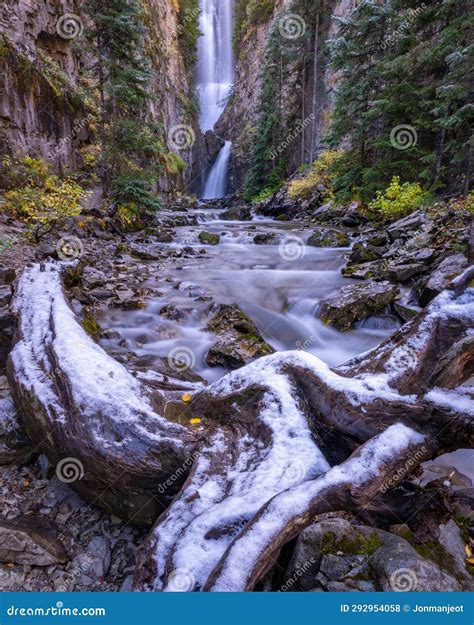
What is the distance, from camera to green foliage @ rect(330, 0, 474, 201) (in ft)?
28.5

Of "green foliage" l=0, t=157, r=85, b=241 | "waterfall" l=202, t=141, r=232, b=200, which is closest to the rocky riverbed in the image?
"green foliage" l=0, t=157, r=85, b=241

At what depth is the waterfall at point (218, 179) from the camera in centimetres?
3838

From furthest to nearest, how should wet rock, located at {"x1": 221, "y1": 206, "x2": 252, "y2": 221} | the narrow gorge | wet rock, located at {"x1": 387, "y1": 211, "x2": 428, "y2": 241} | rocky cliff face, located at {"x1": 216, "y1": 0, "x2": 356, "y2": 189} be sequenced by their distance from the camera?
1. rocky cliff face, located at {"x1": 216, "y1": 0, "x2": 356, "y2": 189}
2. wet rock, located at {"x1": 221, "y1": 206, "x2": 252, "y2": 221}
3. wet rock, located at {"x1": 387, "y1": 211, "x2": 428, "y2": 241}
4. the narrow gorge

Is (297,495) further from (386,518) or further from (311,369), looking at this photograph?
(311,369)

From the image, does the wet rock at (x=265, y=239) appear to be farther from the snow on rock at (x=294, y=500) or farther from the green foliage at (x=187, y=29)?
the green foliage at (x=187, y=29)

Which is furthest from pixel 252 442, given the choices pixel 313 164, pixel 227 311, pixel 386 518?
pixel 313 164

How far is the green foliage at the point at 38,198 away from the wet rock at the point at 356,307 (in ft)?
19.8

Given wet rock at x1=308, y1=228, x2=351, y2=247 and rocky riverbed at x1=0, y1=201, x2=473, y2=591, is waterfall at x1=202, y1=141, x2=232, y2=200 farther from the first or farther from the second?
wet rock at x1=308, y1=228, x2=351, y2=247

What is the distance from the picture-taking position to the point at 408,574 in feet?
5.27

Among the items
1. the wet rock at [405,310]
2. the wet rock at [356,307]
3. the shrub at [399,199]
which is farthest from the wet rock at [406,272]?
the shrub at [399,199]

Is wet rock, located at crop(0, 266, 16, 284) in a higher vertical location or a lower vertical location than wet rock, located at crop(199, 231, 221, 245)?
higher

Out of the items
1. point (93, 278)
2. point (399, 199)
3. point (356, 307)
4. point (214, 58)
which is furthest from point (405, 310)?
point (214, 58)

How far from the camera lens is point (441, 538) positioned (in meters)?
1.95

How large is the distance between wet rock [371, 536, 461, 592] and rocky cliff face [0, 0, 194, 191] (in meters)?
11.0
